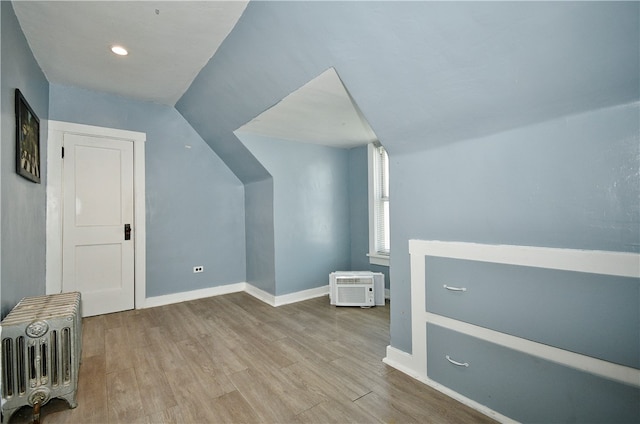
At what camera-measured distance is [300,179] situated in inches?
150

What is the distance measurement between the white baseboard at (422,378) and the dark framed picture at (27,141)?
9.81ft

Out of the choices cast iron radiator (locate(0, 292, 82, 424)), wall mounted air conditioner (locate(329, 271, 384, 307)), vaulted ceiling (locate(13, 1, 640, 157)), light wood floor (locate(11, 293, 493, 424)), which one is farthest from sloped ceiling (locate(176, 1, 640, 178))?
cast iron radiator (locate(0, 292, 82, 424))

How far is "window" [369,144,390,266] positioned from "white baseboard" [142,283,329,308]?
96 cm

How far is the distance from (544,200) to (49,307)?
2.98 metres

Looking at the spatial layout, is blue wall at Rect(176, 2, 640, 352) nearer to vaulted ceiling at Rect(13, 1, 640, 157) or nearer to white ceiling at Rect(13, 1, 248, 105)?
vaulted ceiling at Rect(13, 1, 640, 157)

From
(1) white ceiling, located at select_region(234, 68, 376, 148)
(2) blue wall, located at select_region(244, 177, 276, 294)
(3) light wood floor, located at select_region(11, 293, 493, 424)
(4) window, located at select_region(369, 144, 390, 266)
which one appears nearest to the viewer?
(3) light wood floor, located at select_region(11, 293, 493, 424)

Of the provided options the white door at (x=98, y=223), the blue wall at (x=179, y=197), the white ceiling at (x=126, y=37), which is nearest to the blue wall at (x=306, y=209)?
the blue wall at (x=179, y=197)

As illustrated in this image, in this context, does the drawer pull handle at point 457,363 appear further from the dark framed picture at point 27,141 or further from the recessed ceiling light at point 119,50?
Answer: the recessed ceiling light at point 119,50

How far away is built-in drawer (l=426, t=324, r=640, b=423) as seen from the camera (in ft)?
3.88

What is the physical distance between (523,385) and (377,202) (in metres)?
2.74

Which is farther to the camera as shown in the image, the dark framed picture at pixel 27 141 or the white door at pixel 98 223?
the white door at pixel 98 223

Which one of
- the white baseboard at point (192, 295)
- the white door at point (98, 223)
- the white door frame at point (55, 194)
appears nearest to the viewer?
the white door frame at point (55, 194)

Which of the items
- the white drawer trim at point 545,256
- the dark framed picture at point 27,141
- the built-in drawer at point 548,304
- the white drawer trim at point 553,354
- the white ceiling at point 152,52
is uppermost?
the white ceiling at point 152,52

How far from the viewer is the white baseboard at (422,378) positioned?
1.53 m
